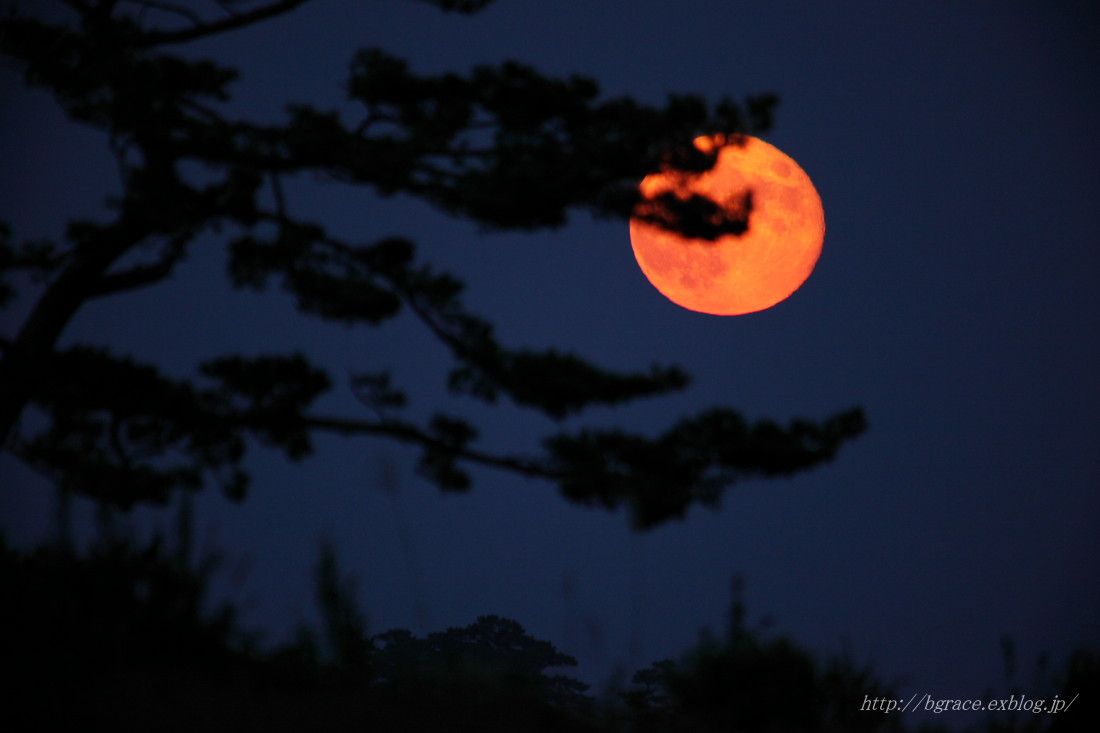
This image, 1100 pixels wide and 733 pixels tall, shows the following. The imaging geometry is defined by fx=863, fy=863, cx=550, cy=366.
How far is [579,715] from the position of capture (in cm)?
405

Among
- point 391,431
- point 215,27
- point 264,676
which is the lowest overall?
point 264,676

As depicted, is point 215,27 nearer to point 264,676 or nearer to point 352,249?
point 352,249

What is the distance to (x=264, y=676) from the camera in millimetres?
4199

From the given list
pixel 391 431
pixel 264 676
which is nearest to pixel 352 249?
pixel 391 431

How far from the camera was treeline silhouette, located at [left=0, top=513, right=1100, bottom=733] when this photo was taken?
3221 mm

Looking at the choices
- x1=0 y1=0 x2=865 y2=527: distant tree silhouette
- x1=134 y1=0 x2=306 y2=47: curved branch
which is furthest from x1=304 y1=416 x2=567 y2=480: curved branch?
x1=134 y1=0 x2=306 y2=47: curved branch

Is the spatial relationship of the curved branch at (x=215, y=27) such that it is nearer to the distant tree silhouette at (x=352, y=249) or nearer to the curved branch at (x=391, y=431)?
the distant tree silhouette at (x=352, y=249)

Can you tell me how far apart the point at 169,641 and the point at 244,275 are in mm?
4818

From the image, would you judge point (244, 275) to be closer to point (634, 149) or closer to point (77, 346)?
point (77, 346)

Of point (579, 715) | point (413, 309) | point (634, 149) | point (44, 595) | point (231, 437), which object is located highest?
A: point (634, 149)

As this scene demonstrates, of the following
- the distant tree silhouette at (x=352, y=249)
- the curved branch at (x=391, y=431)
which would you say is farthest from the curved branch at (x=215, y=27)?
the curved branch at (x=391, y=431)

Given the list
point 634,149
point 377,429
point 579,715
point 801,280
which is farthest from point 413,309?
point 801,280

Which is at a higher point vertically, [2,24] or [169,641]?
[2,24]

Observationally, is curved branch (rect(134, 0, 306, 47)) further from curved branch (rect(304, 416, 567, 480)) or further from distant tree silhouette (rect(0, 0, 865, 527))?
curved branch (rect(304, 416, 567, 480))
